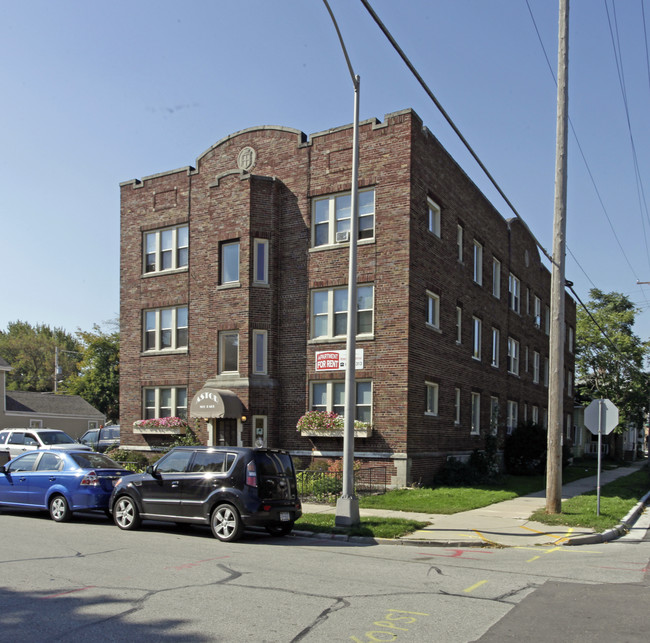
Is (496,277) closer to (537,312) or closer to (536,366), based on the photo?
(537,312)

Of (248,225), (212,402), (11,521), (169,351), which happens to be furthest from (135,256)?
(11,521)

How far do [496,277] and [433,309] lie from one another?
8.31 meters

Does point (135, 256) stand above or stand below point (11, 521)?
above

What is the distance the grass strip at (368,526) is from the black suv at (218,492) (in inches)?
27.0

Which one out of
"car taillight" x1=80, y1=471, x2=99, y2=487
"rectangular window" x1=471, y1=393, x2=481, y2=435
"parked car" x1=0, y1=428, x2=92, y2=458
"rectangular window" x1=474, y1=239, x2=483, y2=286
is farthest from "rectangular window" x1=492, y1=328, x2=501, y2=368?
"car taillight" x1=80, y1=471, x2=99, y2=487

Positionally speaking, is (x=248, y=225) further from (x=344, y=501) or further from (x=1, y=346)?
(x=1, y=346)

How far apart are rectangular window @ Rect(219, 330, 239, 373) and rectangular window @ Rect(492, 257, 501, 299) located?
12.5 m

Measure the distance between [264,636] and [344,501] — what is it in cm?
723

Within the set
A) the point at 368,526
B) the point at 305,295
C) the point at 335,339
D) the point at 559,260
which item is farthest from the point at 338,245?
the point at 368,526

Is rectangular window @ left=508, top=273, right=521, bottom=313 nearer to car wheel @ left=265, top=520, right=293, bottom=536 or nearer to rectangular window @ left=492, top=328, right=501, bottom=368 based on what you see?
rectangular window @ left=492, top=328, right=501, bottom=368

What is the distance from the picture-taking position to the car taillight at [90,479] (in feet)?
46.5

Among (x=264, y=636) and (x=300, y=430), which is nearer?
(x=264, y=636)

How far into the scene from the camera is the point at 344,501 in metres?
13.4

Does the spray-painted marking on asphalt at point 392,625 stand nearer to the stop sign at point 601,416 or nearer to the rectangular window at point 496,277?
the stop sign at point 601,416
